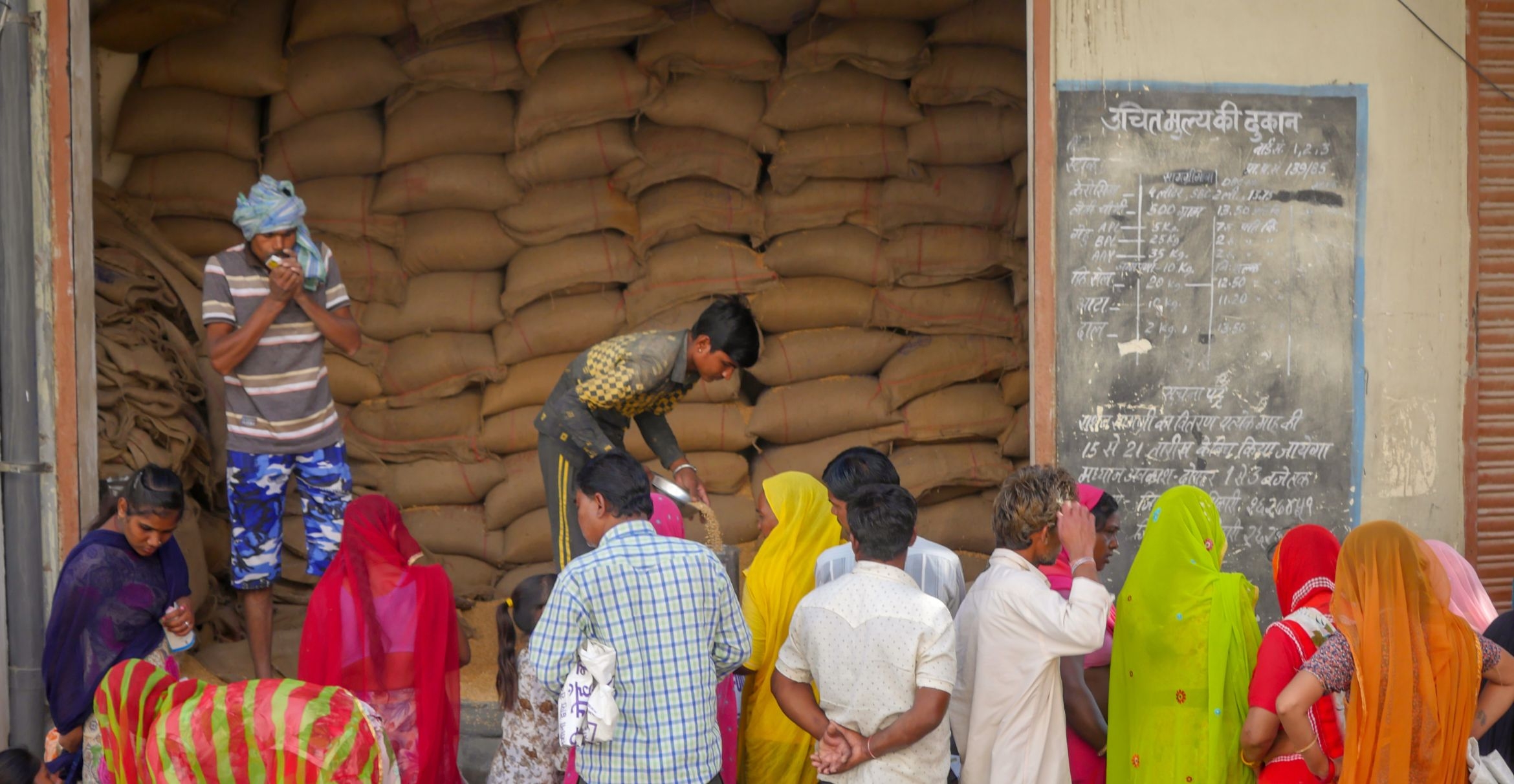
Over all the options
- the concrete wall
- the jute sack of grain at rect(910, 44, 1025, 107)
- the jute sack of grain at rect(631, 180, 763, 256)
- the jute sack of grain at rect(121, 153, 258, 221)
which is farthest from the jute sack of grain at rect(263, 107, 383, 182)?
the concrete wall

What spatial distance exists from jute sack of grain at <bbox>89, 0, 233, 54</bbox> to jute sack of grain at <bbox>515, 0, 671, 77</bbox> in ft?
4.21

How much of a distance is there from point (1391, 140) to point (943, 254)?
1.95 metres

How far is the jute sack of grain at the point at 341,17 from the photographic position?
5.30m

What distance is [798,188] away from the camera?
5.51m

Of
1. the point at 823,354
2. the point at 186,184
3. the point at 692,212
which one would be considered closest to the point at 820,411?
the point at 823,354

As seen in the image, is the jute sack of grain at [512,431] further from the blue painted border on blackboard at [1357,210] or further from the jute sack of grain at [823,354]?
the blue painted border on blackboard at [1357,210]

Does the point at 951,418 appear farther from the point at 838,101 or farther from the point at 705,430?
the point at 838,101

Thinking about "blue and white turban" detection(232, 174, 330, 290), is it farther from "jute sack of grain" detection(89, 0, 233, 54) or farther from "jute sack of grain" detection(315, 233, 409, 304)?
"jute sack of grain" detection(89, 0, 233, 54)

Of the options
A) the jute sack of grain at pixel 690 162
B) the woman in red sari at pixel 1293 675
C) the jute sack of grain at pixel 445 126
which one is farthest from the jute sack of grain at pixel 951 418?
the woman in red sari at pixel 1293 675

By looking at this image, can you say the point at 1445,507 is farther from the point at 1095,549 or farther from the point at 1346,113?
the point at 1095,549

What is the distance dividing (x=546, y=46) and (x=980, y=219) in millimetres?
1931

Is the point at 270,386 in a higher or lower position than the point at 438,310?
lower

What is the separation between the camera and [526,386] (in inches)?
217

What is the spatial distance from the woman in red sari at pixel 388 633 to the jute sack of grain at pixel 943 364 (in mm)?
2542
